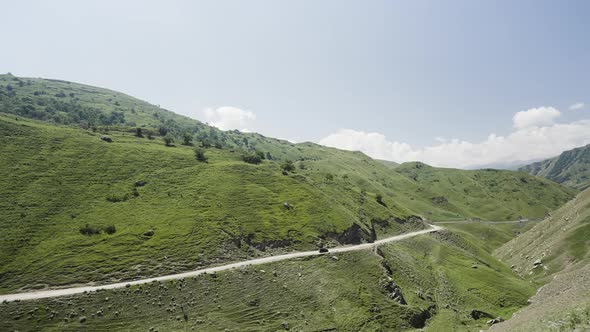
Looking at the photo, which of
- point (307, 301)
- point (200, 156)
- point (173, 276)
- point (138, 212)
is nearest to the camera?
point (173, 276)

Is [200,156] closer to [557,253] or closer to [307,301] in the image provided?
[307,301]

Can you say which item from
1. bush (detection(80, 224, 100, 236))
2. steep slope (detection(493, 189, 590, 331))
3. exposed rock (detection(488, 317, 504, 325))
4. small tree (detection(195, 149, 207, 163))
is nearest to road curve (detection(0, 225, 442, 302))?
bush (detection(80, 224, 100, 236))

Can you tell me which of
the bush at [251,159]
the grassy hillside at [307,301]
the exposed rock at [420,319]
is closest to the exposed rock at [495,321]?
the grassy hillside at [307,301]

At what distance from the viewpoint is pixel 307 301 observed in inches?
3083

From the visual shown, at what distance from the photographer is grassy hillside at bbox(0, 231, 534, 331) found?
62938 millimetres

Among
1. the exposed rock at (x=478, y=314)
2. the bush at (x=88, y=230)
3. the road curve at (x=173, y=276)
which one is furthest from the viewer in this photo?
the bush at (x=88, y=230)

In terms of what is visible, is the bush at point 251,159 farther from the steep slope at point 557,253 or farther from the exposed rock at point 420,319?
the steep slope at point 557,253

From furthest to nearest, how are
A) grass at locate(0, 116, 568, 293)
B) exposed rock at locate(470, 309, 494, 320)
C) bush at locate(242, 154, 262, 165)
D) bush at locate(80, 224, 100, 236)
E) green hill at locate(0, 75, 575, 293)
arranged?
bush at locate(242, 154, 262, 165)
bush at locate(80, 224, 100, 236)
exposed rock at locate(470, 309, 494, 320)
green hill at locate(0, 75, 575, 293)
grass at locate(0, 116, 568, 293)

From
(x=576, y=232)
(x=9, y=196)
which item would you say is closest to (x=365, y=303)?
(x=576, y=232)

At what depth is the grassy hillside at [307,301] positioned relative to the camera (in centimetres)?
6294

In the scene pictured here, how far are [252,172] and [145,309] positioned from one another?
Result: 86518 mm

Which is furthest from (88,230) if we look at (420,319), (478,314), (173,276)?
(478,314)

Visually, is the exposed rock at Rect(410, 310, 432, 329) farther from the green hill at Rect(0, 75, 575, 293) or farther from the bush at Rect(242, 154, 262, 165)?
the bush at Rect(242, 154, 262, 165)

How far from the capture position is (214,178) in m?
133
